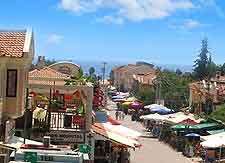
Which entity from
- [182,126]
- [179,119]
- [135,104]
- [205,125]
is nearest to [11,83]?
[205,125]

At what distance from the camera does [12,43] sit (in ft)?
72.8

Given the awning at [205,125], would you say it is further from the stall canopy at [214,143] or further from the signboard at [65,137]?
the signboard at [65,137]

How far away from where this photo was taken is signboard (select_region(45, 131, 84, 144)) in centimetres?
2353

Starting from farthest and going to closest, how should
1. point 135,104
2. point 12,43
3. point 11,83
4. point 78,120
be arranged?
point 135,104 → point 78,120 → point 12,43 → point 11,83

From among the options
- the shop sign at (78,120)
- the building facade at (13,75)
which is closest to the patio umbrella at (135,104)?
the shop sign at (78,120)

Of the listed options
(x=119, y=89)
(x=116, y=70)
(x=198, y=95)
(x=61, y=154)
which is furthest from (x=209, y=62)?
(x=61, y=154)

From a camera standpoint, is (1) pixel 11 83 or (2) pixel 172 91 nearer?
(1) pixel 11 83

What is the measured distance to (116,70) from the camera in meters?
157

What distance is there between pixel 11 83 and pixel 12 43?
1.51 metres

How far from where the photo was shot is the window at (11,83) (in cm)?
2166

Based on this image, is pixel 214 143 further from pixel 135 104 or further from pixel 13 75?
pixel 135 104

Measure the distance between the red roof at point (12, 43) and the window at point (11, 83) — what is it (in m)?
0.73

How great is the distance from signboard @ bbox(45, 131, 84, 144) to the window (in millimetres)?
2576

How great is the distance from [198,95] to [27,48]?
47.0m
